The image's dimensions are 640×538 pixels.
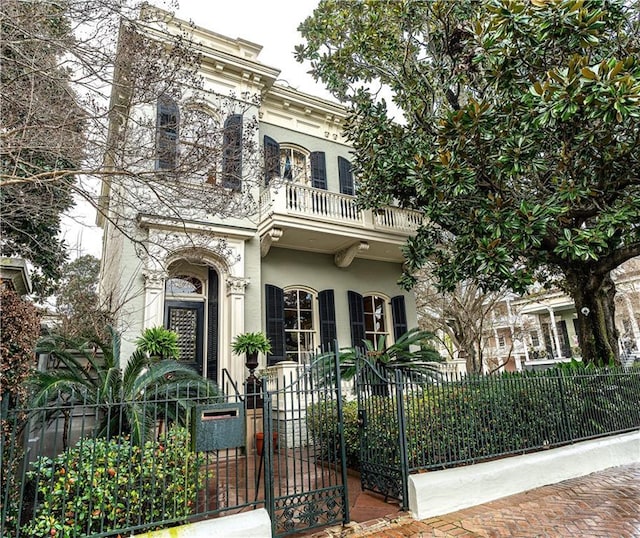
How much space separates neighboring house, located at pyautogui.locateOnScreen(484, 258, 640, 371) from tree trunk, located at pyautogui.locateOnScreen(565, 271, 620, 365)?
1277cm

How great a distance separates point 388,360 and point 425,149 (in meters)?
4.86

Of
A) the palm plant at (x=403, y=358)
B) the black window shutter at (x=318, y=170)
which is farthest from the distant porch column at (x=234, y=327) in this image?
the black window shutter at (x=318, y=170)

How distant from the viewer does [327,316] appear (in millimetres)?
11539

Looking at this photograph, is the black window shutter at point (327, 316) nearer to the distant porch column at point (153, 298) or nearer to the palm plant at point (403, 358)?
the palm plant at point (403, 358)

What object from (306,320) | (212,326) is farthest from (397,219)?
(212,326)

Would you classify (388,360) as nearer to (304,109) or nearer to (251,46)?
(304,109)

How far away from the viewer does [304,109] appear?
42.2ft

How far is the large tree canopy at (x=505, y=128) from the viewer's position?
6.48 meters

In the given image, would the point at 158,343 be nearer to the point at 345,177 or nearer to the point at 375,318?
the point at 375,318

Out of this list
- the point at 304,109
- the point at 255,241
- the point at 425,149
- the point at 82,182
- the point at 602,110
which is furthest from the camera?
the point at 304,109

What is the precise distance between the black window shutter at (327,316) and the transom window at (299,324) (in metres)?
0.26

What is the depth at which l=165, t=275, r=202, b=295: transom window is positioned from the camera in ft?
32.1

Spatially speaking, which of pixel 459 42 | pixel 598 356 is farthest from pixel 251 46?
pixel 598 356

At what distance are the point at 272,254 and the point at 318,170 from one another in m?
3.39
